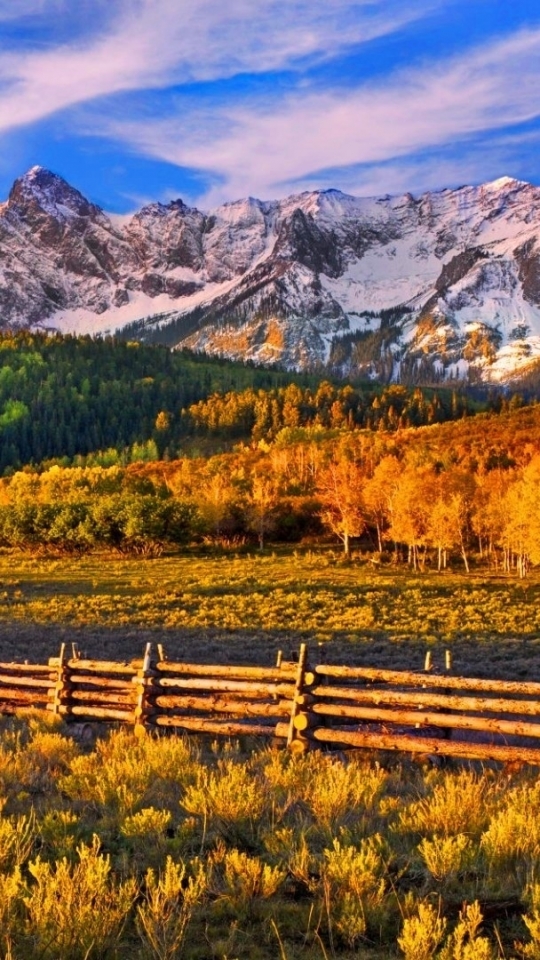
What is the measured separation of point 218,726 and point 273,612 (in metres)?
29.6

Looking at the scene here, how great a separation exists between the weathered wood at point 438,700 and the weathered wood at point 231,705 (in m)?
0.77

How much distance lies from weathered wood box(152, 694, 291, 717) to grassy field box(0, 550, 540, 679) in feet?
37.0

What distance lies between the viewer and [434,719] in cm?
1012

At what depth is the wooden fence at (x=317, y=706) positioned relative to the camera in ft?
32.7

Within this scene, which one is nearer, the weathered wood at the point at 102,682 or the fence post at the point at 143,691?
the fence post at the point at 143,691

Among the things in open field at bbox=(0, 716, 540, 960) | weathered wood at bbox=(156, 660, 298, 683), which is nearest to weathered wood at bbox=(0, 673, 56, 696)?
weathered wood at bbox=(156, 660, 298, 683)

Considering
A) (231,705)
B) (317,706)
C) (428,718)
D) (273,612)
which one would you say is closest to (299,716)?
(317,706)

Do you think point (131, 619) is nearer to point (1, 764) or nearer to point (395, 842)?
point (1, 764)

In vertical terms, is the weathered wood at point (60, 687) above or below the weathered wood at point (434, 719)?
below

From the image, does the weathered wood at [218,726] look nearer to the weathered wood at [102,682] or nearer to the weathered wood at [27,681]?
the weathered wood at [102,682]

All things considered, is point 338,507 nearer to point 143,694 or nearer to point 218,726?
point 143,694

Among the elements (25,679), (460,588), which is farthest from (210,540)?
(25,679)

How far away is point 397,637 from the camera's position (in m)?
32.8

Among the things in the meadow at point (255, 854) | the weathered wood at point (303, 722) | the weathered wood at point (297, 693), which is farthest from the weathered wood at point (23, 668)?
the weathered wood at point (303, 722)
